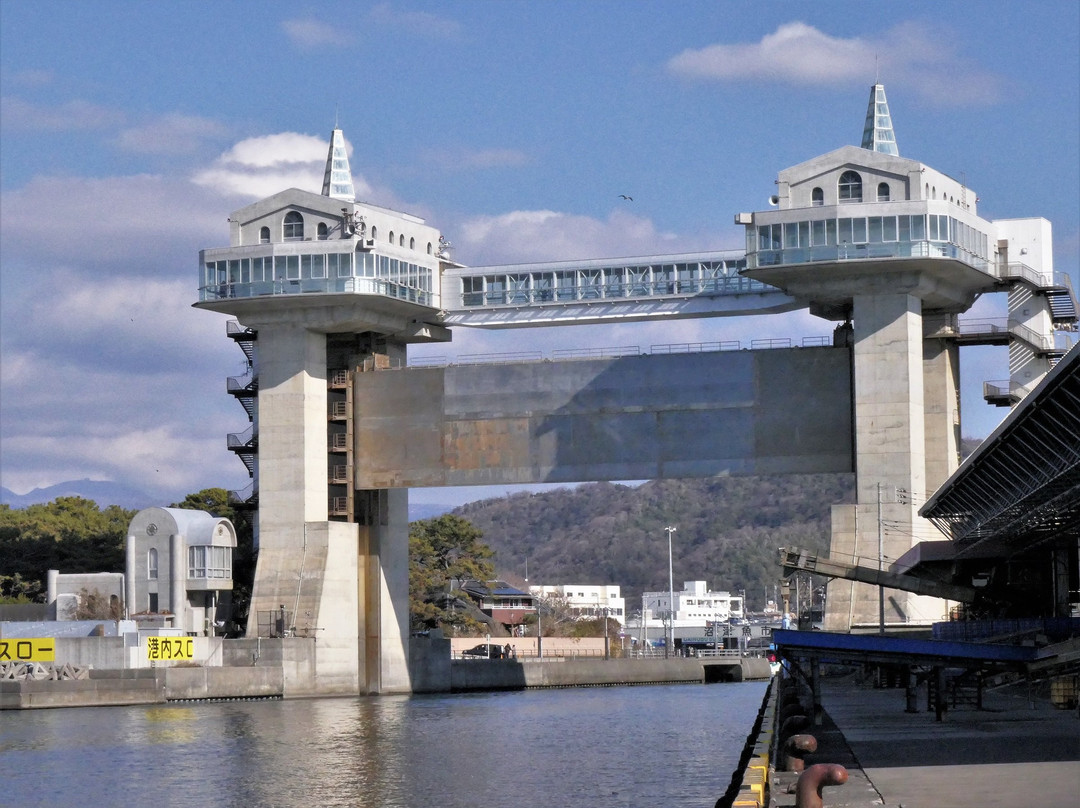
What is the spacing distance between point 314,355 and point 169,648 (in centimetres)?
1642

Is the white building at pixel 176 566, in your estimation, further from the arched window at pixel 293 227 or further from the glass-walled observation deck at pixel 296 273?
the arched window at pixel 293 227

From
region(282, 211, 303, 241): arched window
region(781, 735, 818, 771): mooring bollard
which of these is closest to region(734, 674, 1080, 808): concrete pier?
region(781, 735, 818, 771): mooring bollard

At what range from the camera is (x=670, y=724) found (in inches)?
2734

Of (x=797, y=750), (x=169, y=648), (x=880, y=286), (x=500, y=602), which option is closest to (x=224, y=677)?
(x=169, y=648)

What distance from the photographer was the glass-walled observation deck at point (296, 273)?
90125mm

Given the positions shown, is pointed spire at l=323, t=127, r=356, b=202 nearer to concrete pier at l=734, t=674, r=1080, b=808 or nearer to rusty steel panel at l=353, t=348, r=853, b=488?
rusty steel panel at l=353, t=348, r=853, b=488

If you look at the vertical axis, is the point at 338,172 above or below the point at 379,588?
above

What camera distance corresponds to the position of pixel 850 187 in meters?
87.1

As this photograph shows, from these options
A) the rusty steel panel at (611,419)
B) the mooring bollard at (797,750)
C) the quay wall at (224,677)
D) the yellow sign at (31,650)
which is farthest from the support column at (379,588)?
the mooring bollard at (797,750)

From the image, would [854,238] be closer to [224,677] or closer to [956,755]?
[224,677]

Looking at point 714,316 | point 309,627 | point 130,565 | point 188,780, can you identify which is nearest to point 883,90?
point 714,316

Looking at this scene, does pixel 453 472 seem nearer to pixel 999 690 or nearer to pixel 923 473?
pixel 923 473

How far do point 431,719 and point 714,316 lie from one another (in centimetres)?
2789

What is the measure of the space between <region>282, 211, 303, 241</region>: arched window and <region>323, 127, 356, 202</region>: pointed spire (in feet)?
22.7
